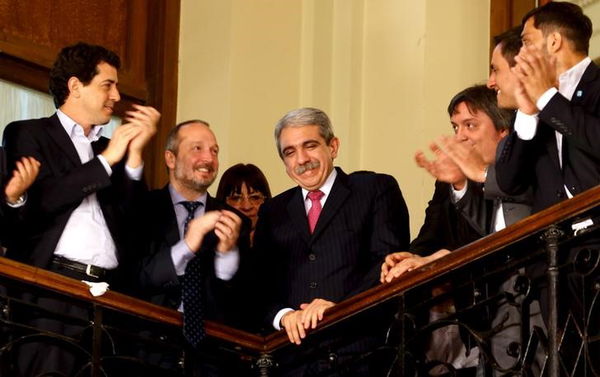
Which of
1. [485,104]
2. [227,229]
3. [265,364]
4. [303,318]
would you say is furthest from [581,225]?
[265,364]

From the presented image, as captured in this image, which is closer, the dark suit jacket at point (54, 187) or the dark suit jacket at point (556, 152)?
the dark suit jacket at point (556, 152)

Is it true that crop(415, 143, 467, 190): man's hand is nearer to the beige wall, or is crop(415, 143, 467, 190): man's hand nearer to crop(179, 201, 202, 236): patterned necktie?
crop(179, 201, 202, 236): patterned necktie

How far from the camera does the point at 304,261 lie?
573 centimetres

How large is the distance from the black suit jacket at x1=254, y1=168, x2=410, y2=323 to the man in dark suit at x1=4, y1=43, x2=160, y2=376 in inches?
24.7

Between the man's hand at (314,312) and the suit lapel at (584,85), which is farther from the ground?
the suit lapel at (584,85)

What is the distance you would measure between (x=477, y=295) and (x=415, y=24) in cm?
315

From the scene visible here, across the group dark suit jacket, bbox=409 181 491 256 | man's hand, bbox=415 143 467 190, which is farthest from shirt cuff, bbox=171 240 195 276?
man's hand, bbox=415 143 467 190

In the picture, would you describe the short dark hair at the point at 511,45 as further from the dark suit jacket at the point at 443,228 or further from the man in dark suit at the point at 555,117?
the dark suit jacket at the point at 443,228

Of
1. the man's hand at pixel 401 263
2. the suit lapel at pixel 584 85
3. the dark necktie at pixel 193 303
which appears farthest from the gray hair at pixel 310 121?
the suit lapel at pixel 584 85

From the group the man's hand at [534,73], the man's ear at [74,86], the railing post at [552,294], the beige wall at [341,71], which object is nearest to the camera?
the railing post at [552,294]

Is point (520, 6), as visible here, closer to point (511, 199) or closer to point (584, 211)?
point (511, 199)

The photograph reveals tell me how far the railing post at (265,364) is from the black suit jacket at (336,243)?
0.47 ft

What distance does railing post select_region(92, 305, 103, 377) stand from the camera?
5195 mm

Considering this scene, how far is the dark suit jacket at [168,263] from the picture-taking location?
564 cm
